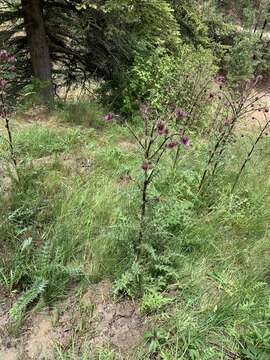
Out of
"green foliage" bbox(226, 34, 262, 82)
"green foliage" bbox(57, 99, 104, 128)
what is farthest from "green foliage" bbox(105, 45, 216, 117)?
"green foliage" bbox(226, 34, 262, 82)

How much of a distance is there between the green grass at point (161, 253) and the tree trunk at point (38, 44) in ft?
8.66

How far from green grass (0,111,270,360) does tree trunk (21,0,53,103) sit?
2638mm

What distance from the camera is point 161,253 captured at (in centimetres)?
228

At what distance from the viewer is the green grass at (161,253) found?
1.93 m

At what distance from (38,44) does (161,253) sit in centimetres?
433

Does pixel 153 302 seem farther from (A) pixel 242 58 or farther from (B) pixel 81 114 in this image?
(A) pixel 242 58

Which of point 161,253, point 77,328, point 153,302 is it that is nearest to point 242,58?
point 161,253

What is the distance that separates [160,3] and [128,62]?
1473 mm

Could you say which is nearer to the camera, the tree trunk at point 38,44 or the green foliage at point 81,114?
the green foliage at point 81,114

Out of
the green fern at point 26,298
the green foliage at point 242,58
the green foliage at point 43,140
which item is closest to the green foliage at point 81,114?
the green foliage at point 43,140

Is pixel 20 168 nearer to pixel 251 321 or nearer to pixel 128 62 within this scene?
pixel 251 321

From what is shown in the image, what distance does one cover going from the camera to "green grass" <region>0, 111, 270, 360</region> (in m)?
1.93

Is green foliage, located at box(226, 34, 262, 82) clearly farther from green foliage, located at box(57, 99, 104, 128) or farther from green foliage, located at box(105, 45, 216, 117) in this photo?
green foliage, located at box(57, 99, 104, 128)

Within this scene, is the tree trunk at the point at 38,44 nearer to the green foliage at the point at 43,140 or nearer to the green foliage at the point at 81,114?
the green foliage at the point at 81,114
